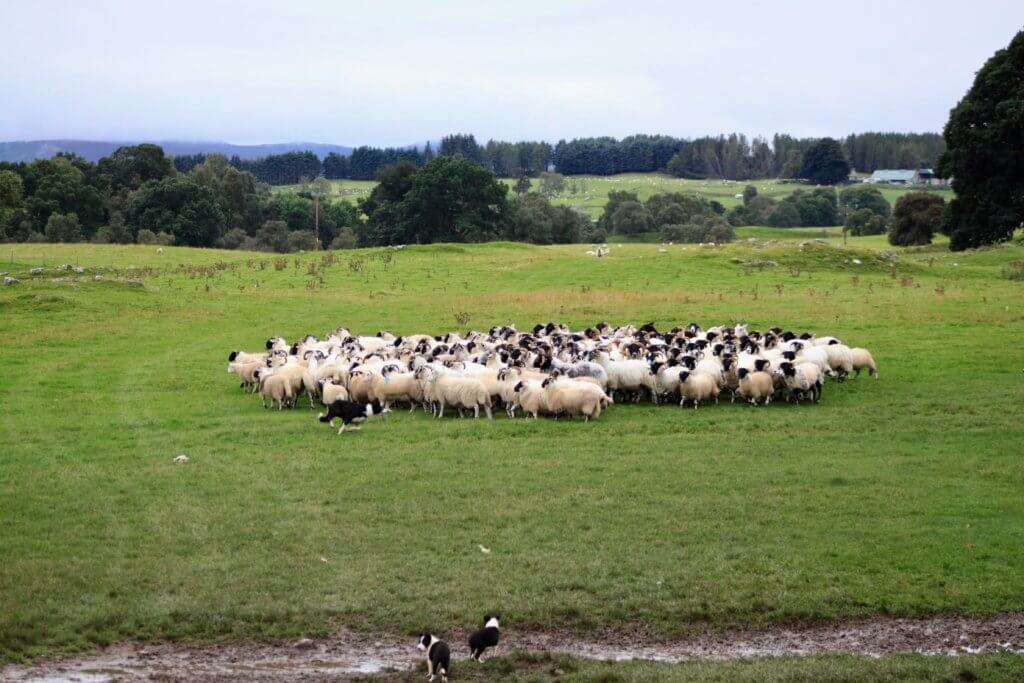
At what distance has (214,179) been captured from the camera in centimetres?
10981

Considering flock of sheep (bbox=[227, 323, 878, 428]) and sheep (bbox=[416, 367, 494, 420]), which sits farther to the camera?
flock of sheep (bbox=[227, 323, 878, 428])

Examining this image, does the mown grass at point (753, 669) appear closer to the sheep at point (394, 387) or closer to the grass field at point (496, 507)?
the grass field at point (496, 507)

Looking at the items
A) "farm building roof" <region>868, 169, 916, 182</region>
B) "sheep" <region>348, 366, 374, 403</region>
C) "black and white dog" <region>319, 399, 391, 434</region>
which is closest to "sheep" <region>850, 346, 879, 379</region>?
"sheep" <region>348, 366, 374, 403</region>

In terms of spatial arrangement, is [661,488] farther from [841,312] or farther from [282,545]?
[841,312]

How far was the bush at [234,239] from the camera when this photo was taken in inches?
3750

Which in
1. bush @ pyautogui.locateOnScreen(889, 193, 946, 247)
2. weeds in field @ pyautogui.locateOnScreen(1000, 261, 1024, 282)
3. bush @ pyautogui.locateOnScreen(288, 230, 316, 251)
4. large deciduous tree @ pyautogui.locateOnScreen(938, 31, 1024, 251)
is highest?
large deciduous tree @ pyautogui.locateOnScreen(938, 31, 1024, 251)

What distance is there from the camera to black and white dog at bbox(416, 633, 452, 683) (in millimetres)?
10414

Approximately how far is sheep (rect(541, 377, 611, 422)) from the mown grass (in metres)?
11.0

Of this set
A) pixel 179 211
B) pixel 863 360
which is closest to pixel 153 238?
pixel 179 211

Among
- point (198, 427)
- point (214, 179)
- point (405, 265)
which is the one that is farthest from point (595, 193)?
point (198, 427)

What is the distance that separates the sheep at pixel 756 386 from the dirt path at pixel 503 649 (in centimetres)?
1131

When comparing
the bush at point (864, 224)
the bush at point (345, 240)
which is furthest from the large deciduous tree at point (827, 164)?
the bush at point (345, 240)

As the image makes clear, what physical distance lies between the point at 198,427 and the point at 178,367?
779 centimetres

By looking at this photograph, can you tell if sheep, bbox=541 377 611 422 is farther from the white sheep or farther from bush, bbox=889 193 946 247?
bush, bbox=889 193 946 247
